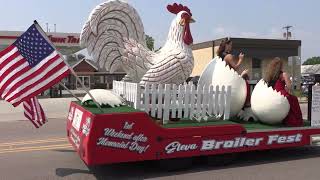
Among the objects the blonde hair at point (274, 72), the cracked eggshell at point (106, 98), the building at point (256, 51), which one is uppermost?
the building at point (256, 51)

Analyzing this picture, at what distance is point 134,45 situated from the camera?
883 centimetres

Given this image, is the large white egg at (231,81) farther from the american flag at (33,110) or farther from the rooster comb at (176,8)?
the american flag at (33,110)

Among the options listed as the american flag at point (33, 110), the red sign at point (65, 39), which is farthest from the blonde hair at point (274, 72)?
the red sign at point (65, 39)

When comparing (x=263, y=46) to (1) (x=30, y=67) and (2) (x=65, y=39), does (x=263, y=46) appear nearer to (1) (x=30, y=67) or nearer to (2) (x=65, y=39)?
(2) (x=65, y=39)

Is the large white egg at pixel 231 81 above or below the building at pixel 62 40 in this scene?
below

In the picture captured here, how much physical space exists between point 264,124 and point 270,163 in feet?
2.93

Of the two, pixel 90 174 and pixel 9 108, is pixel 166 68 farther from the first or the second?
pixel 9 108

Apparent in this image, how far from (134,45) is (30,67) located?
3089 mm

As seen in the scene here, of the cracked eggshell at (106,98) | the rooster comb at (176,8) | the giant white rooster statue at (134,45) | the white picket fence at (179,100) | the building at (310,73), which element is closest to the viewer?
the cracked eggshell at (106,98)

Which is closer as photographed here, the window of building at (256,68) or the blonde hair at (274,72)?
the blonde hair at (274,72)

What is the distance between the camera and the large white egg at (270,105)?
309 inches

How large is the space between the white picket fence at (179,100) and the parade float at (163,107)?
2 cm

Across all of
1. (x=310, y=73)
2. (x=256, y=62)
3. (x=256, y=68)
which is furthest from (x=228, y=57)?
(x=310, y=73)

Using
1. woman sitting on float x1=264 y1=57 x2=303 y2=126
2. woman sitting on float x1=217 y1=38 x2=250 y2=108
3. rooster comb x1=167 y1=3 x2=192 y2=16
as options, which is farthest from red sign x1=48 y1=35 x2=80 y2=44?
woman sitting on float x1=264 y1=57 x2=303 y2=126
